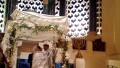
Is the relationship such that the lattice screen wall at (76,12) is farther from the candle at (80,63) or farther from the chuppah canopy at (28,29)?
the chuppah canopy at (28,29)

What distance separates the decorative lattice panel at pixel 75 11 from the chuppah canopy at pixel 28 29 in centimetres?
162

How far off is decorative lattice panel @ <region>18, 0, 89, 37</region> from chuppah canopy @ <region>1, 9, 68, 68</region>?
1.62 m

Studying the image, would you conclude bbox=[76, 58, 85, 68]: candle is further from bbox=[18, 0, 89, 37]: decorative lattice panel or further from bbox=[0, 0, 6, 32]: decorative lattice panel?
bbox=[0, 0, 6, 32]: decorative lattice panel

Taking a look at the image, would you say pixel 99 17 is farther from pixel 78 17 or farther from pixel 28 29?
pixel 28 29

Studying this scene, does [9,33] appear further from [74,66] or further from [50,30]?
[74,66]

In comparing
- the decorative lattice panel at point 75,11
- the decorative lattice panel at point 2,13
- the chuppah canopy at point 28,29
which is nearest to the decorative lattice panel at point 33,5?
the decorative lattice panel at point 75,11

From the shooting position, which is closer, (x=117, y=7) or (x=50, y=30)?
(x=50, y=30)

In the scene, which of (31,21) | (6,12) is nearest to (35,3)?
(6,12)

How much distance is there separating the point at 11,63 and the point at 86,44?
2.42 m

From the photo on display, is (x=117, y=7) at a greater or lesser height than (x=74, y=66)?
greater

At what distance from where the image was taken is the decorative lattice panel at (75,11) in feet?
23.5

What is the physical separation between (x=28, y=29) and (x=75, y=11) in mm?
2401

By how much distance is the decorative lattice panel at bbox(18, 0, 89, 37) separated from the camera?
7.16 metres

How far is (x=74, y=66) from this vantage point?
626 cm
